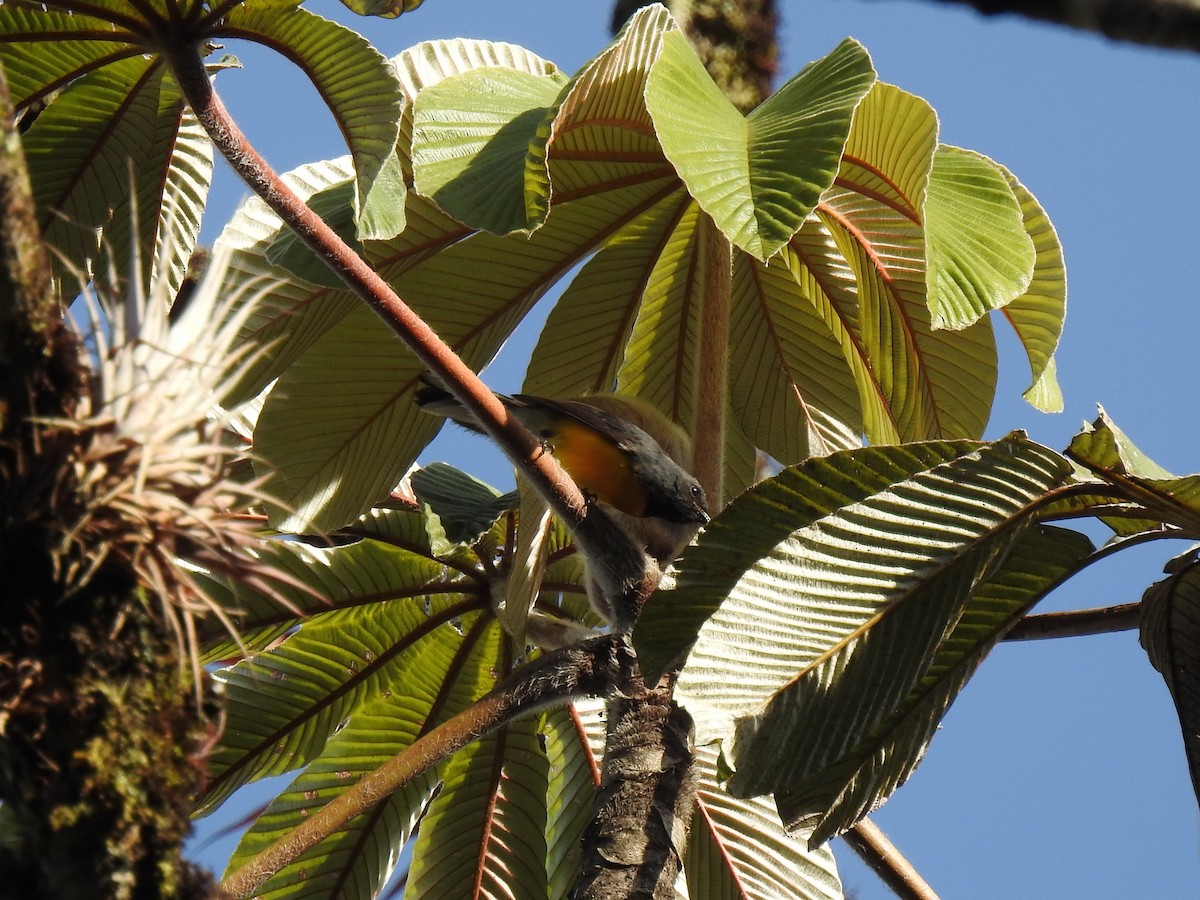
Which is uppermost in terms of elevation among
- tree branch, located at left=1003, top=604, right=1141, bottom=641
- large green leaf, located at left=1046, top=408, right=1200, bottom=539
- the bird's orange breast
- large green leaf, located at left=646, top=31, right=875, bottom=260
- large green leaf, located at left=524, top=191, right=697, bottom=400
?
large green leaf, located at left=646, top=31, right=875, bottom=260

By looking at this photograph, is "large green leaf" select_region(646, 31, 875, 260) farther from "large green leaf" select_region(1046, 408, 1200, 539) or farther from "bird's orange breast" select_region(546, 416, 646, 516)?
"bird's orange breast" select_region(546, 416, 646, 516)

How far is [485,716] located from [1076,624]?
107 cm

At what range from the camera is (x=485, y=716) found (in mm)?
2127

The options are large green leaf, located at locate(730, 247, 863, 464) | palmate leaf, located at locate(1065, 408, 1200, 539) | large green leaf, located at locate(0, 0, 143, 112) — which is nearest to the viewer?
palmate leaf, located at locate(1065, 408, 1200, 539)

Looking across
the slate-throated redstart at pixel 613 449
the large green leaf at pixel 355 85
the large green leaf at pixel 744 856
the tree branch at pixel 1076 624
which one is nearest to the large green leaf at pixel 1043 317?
the tree branch at pixel 1076 624

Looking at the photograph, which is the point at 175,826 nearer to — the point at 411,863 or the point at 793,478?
the point at 793,478

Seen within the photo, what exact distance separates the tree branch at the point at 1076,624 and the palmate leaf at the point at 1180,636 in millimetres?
198

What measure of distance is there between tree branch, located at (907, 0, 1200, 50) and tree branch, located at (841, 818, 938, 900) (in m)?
1.97

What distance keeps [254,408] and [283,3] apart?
137 cm

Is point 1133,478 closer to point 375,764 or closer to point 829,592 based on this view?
point 829,592

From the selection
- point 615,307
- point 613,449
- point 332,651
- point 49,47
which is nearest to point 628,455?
point 613,449

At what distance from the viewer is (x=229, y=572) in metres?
1.15

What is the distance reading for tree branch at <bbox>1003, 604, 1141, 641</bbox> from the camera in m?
2.31

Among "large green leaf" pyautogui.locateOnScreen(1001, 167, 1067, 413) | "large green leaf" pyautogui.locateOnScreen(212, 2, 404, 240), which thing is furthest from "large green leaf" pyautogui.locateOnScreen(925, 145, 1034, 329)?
"large green leaf" pyautogui.locateOnScreen(212, 2, 404, 240)
